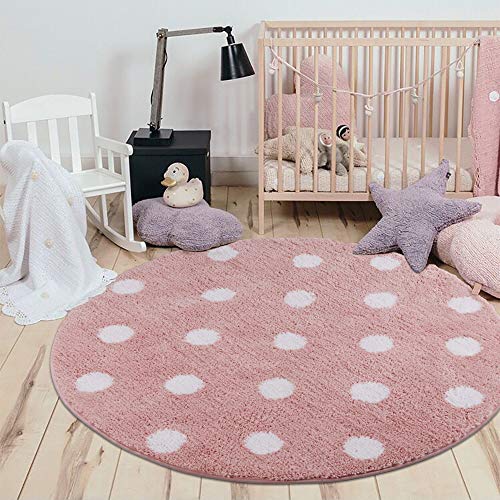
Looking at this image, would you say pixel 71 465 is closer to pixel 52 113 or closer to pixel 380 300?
pixel 380 300

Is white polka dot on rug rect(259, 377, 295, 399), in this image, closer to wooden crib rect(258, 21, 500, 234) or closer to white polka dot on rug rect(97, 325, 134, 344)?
white polka dot on rug rect(97, 325, 134, 344)

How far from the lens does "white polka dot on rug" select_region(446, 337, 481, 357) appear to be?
2477 millimetres

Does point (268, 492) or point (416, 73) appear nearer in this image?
A: point (268, 492)

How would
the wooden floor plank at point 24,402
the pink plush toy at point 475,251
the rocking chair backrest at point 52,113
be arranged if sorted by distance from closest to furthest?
1. the wooden floor plank at point 24,402
2. the pink plush toy at point 475,251
3. the rocking chair backrest at point 52,113

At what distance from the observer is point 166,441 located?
2.07 m

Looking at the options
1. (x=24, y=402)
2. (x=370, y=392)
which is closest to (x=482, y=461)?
(x=370, y=392)

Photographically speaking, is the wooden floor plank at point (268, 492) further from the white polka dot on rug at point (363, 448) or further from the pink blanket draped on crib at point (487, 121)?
the pink blanket draped on crib at point (487, 121)

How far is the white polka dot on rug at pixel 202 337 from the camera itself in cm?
258

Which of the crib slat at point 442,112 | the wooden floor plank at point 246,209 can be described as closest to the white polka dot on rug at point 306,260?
the wooden floor plank at point 246,209

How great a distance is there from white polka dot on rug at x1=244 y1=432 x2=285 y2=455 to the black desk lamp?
1731 millimetres

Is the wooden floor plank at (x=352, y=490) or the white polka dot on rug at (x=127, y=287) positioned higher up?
the white polka dot on rug at (x=127, y=287)

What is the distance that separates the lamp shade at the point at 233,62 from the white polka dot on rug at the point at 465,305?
130 cm

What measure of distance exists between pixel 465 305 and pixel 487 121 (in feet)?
2.90

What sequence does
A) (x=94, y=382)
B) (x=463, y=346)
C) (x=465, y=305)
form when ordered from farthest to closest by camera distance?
(x=465, y=305) < (x=463, y=346) < (x=94, y=382)
